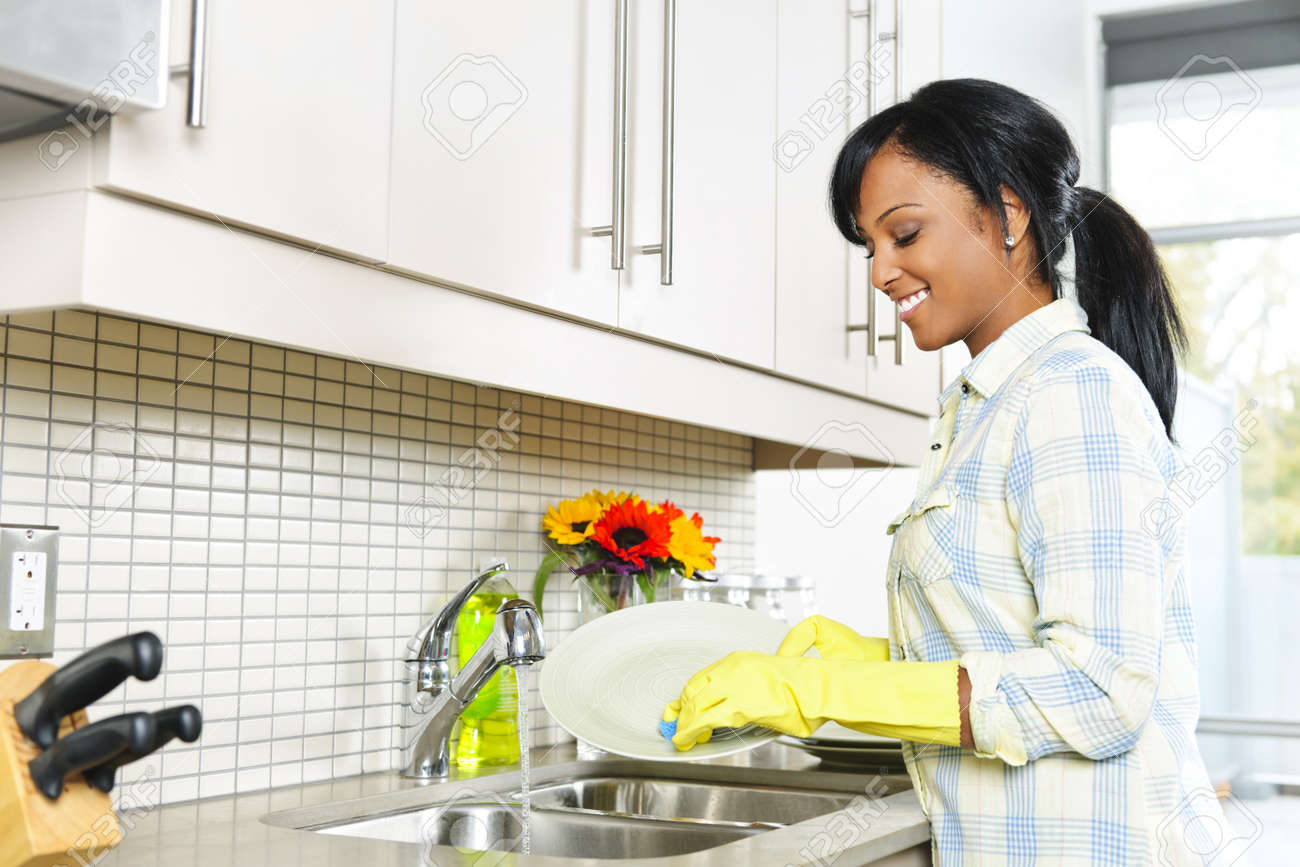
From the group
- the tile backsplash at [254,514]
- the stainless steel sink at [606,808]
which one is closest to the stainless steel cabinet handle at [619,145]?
the tile backsplash at [254,514]

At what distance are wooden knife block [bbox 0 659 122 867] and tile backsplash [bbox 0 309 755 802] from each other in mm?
433

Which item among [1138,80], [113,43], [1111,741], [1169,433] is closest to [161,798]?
[113,43]

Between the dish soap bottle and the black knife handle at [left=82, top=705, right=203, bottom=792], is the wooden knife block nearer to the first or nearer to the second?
the black knife handle at [left=82, top=705, right=203, bottom=792]

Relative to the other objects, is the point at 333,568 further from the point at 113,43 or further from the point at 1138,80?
the point at 1138,80

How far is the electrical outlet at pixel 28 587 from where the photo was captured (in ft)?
3.27

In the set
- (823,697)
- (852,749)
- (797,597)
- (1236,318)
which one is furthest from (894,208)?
(1236,318)

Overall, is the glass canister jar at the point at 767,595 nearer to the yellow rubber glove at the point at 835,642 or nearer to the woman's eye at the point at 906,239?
the yellow rubber glove at the point at 835,642

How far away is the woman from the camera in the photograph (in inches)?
37.7

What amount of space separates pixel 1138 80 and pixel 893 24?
1549 millimetres

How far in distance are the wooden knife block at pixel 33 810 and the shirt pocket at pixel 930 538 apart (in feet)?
2.27

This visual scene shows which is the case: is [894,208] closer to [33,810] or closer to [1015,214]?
[1015,214]

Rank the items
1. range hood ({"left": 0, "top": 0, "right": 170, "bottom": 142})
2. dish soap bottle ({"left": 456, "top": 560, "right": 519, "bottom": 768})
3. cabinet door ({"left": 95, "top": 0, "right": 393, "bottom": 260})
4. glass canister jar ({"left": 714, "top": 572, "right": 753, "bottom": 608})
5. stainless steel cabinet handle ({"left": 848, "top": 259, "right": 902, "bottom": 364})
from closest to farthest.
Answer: range hood ({"left": 0, "top": 0, "right": 170, "bottom": 142})
cabinet door ({"left": 95, "top": 0, "right": 393, "bottom": 260})
dish soap bottle ({"left": 456, "top": 560, "right": 519, "bottom": 768})
stainless steel cabinet handle ({"left": 848, "top": 259, "right": 902, "bottom": 364})
glass canister jar ({"left": 714, "top": 572, "right": 753, "bottom": 608})

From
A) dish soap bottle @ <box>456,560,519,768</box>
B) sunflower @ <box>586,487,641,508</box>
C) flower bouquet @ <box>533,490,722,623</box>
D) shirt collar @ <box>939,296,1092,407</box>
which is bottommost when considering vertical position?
dish soap bottle @ <box>456,560,519,768</box>

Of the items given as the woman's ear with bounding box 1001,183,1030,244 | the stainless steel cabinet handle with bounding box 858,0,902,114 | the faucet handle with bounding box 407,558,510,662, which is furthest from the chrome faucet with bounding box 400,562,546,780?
the stainless steel cabinet handle with bounding box 858,0,902,114
